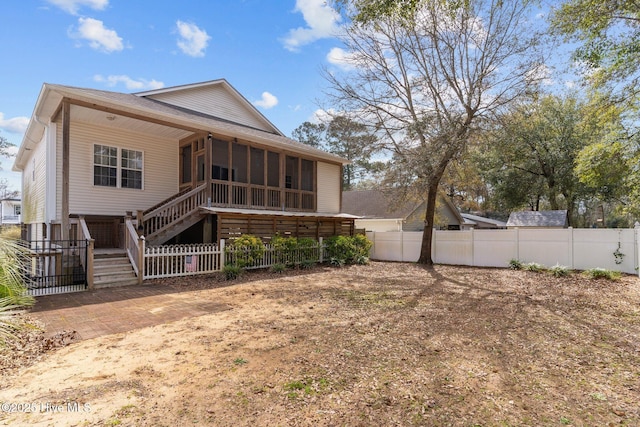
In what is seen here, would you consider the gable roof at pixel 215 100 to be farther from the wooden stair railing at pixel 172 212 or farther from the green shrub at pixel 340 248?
the green shrub at pixel 340 248

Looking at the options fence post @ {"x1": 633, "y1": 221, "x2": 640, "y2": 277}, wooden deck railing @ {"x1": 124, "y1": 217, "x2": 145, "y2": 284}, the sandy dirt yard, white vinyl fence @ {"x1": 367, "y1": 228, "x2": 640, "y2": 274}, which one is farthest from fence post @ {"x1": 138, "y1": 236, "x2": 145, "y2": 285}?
fence post @ {"x1": 633, "y1": 221, "x2": 640, "y2": 277}

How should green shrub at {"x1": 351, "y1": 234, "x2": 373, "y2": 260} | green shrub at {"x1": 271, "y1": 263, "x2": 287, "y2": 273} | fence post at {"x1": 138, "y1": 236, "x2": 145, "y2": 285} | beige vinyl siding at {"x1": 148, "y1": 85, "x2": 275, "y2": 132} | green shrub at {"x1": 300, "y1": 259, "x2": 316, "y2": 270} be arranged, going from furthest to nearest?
green shrub at {"x1": 351, "y1": 234, "x2": 373, "y2": 260}, beige vinyl siding at {"x1": 148, "y1": 85, "x2": 275, "y2": 132}, green shrub at {"x1": 300, "y1": 259, "x2": 316, "y2": 270}, green shrub at {"x1": 271, "y1": 263, "x2": 287, "y2": 273}, fence post at {"x1": 138, "y1": 236, "x2": 145, "y2": 285}

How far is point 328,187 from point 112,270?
1029 cm

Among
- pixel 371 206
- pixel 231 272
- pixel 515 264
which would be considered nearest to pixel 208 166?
pixel 231 272

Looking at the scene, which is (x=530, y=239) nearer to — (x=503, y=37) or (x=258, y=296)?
(x=503, y=37)

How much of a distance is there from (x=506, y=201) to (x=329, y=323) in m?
26.0

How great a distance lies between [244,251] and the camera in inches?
433

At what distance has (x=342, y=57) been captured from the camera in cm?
1462

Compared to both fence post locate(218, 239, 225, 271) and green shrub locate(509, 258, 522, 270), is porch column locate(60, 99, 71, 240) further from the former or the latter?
green shrub locate(509, 258, 522, 270)

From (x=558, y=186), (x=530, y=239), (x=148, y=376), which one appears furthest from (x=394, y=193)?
(x=558, y=186)

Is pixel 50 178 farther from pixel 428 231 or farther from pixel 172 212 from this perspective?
pixel 428 231

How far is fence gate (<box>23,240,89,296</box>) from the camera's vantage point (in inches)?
300

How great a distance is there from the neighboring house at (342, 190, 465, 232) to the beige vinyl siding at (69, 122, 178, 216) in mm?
10291

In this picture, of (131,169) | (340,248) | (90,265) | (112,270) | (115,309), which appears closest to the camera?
(115,309)
